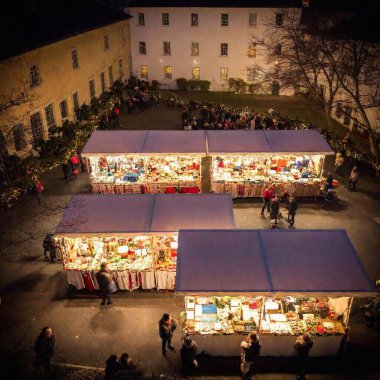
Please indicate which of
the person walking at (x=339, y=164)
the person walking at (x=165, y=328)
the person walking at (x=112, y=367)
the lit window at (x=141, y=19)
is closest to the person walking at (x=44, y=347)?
the person walking at (x=112, y=367)

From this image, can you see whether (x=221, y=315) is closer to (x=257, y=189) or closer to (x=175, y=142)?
(x=257, y=189)

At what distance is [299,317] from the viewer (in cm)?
1086

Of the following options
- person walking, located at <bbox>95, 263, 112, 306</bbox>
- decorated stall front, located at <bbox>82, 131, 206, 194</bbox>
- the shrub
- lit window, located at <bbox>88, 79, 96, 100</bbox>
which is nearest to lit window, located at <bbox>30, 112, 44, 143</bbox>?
decorated stall front, located at <bbox>82, 131, 206, 194</bbox>

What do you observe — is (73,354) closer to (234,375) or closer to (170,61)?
(234,375)

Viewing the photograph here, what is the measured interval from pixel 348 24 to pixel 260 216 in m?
22.0

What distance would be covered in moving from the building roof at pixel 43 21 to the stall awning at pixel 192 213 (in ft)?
37.5

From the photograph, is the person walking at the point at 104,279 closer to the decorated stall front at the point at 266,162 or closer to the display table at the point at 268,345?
the display table at the point at 268,345

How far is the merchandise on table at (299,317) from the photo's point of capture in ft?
34.3

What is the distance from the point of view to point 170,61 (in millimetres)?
40062

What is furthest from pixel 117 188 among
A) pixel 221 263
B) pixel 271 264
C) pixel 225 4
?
pixel 225 4

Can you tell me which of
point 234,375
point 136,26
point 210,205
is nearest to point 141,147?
point 210,205

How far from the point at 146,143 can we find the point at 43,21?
13207mm

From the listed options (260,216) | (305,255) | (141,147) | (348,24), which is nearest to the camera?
(305,255)

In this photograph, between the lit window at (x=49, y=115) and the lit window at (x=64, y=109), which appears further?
the lit window at (x=64, y=109)
